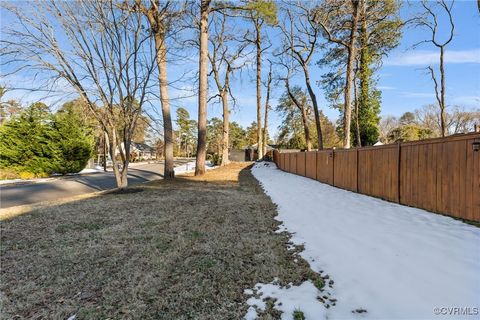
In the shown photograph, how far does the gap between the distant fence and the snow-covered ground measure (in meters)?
0.28

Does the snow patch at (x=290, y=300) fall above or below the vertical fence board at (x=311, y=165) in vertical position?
below

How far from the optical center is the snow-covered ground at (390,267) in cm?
197

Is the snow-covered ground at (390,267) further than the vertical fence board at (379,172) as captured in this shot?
No

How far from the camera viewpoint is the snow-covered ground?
1974mm

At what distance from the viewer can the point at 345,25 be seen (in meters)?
12.9

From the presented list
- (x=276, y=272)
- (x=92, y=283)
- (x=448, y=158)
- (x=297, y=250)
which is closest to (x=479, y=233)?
(x=448, y=158)

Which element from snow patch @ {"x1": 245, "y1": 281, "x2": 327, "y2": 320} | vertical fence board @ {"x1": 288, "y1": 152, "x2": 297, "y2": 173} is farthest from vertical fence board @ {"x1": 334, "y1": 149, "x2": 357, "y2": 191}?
snow patch @ {"x1": 245, "y1": 281, "x2": 327, "y2": 320}

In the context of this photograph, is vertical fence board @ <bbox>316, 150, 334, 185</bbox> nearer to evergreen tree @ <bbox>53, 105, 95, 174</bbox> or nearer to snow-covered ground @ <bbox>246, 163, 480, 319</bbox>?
snow-covered ground @ <bbox>246, 163, 480, 319</bbox>

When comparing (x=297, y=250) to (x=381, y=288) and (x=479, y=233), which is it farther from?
(x=479, y=233)

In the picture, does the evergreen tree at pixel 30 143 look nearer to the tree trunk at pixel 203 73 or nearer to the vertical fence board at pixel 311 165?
the tree trunk at pixel 203 73

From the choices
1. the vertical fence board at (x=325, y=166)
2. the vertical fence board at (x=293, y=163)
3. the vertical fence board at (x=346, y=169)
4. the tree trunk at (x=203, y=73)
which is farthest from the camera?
the vertical fence board at (x=293, y=163)

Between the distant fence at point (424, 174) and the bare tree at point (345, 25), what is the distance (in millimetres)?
4737

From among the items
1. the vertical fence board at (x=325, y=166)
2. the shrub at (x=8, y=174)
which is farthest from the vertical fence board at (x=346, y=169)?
the shrub at (x=8, y=174)

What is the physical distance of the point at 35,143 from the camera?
17.6 metres
